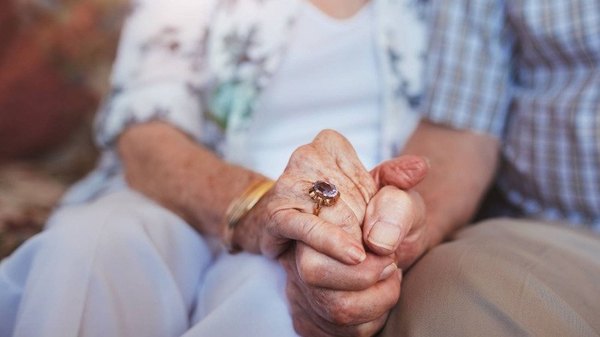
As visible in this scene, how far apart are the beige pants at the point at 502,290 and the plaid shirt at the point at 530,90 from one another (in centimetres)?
12

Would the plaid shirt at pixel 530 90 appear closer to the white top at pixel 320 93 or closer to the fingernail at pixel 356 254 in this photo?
the white top at pixel 320 93

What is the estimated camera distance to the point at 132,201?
752 mm

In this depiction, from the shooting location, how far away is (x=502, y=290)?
57cm

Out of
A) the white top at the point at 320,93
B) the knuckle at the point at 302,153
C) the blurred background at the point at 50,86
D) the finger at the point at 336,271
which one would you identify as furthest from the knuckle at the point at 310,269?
the blurred background at the point at 50,86

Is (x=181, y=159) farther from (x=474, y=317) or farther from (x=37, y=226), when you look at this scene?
(x=474, y=317)

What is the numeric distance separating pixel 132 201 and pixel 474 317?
429 mm

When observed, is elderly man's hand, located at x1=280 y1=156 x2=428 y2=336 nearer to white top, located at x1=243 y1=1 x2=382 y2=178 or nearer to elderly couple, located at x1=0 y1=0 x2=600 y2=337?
elderly couple, located at x1=0 y1=0 x2=600 y2=337

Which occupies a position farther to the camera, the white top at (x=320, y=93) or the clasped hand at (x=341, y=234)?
the white top at (x=320, y=93)

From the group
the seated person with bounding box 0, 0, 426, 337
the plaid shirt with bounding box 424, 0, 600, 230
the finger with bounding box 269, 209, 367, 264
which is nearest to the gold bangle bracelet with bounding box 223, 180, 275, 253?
the seated person with bounding box 0, 0, 426, 337

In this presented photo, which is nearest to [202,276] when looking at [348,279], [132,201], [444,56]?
[132,201]

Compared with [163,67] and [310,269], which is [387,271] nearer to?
[310,269]

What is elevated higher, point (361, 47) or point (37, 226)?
point (361, 47)

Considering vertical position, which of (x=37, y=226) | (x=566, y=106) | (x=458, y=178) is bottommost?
(x=37, y=226)

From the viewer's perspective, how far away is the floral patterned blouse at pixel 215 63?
813 millimetres
